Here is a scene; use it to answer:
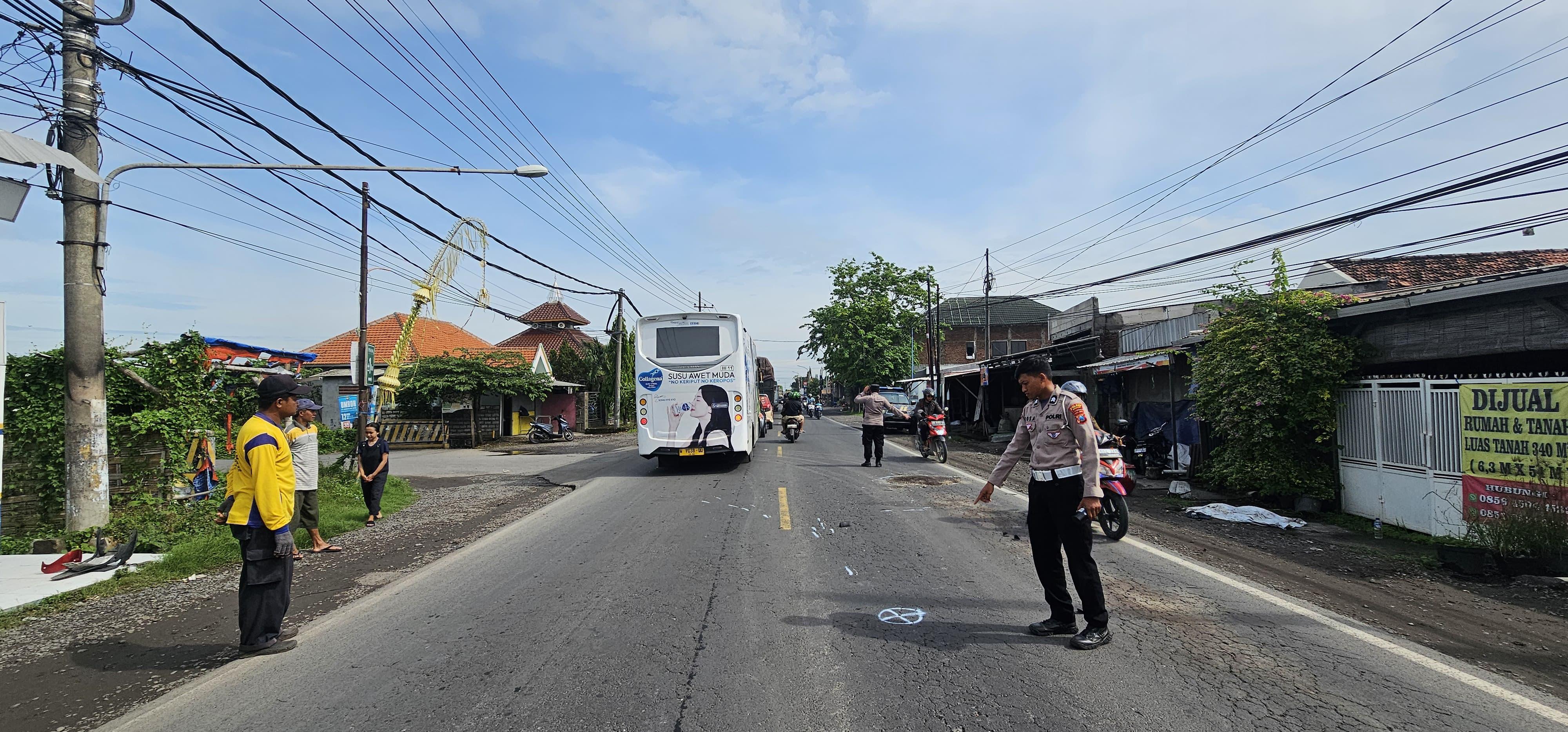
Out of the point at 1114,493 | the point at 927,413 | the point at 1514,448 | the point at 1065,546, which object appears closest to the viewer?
the point at 1065,546

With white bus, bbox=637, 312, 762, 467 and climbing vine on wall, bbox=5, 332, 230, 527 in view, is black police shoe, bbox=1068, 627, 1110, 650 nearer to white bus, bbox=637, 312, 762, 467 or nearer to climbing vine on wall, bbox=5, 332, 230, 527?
climbing vine on wall, bbox=5, 332, 230, 527

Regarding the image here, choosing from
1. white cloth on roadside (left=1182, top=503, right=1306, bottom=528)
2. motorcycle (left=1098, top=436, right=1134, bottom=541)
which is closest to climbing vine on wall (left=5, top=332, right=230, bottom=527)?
motorcycle (left=1098, top=436, right=1134, bottom=541)

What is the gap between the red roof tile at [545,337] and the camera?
50.5 m

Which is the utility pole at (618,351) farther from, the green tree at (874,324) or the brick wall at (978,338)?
the brick wall at (978,338)

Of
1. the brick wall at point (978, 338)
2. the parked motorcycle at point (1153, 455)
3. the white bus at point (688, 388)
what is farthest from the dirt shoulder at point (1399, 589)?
the brick wall at point (978, 338)

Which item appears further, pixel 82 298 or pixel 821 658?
pixel 82 298

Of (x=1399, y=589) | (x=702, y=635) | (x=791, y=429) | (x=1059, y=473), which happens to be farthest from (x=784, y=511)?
(x=791, y=429)

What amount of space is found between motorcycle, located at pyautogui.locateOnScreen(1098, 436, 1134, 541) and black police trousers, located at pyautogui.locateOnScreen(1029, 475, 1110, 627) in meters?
3.19

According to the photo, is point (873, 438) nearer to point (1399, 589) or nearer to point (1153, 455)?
point (1153, 455)

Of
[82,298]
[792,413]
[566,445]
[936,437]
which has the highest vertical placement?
[82,298]

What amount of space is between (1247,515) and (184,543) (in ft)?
39.4

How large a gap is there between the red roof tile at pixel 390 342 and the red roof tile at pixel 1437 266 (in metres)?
33.4

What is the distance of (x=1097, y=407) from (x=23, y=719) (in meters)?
22.3

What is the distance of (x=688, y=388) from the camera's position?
14.7 metres
